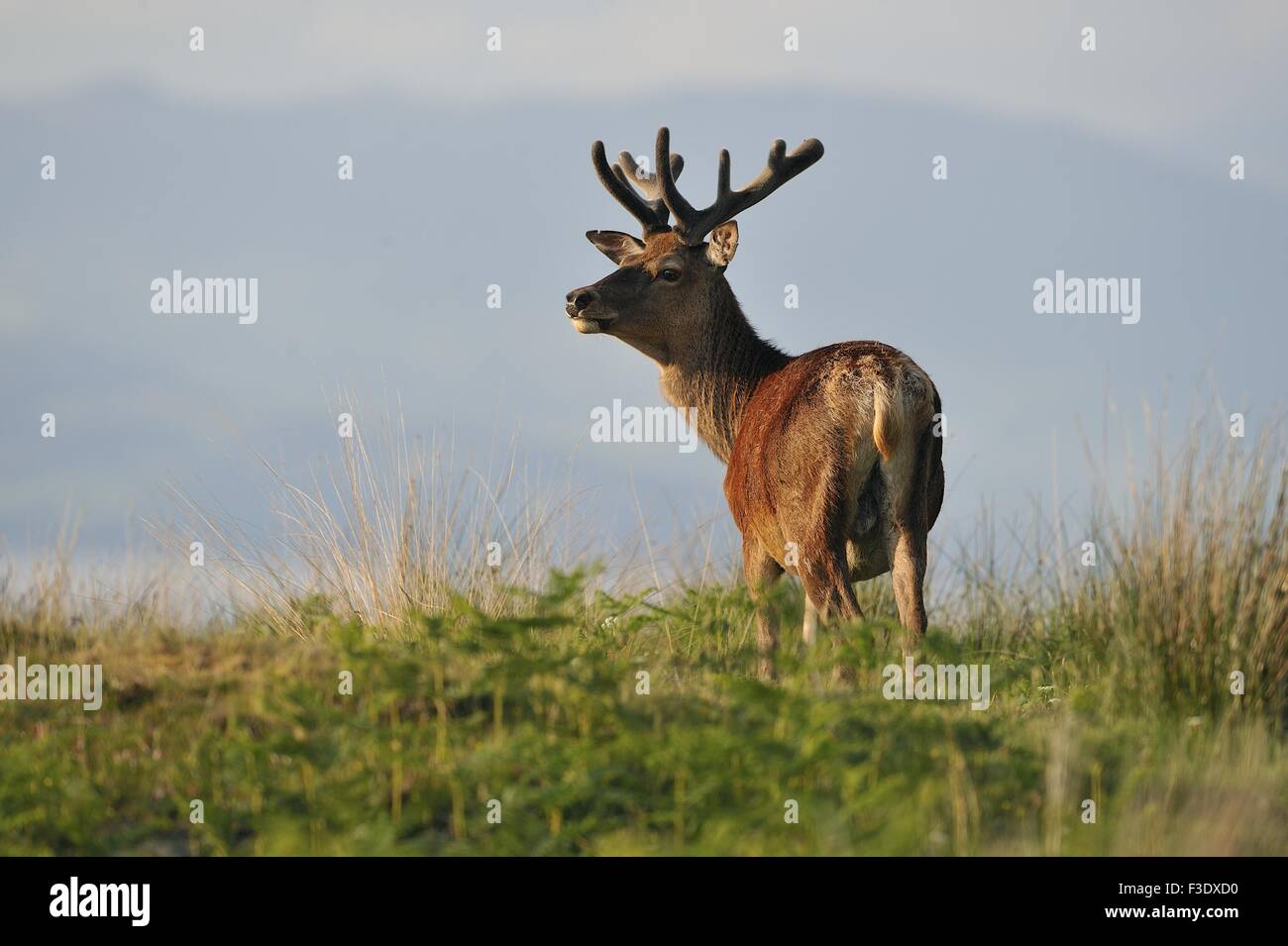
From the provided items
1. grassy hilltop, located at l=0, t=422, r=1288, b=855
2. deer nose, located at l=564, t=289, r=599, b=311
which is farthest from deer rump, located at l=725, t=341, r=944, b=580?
deer nose, located at l=564, t=289, r=599, b=311

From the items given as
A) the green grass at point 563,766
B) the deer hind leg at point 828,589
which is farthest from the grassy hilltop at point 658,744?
the deer hind leg at point 828,589

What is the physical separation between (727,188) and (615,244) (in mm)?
902

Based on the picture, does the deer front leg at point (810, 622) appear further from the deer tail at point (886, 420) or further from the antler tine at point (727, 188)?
the antler tine at point (727, 188)

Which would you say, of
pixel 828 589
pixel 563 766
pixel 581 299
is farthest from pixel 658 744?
pixel 581 299

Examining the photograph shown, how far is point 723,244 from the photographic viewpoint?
33.5ft

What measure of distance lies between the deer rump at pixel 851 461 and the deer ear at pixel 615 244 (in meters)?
2.29

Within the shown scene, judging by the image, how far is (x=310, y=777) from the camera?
5676 mm

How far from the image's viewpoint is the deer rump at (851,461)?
843 cm

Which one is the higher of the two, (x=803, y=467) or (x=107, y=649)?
(x=803, y=467)
